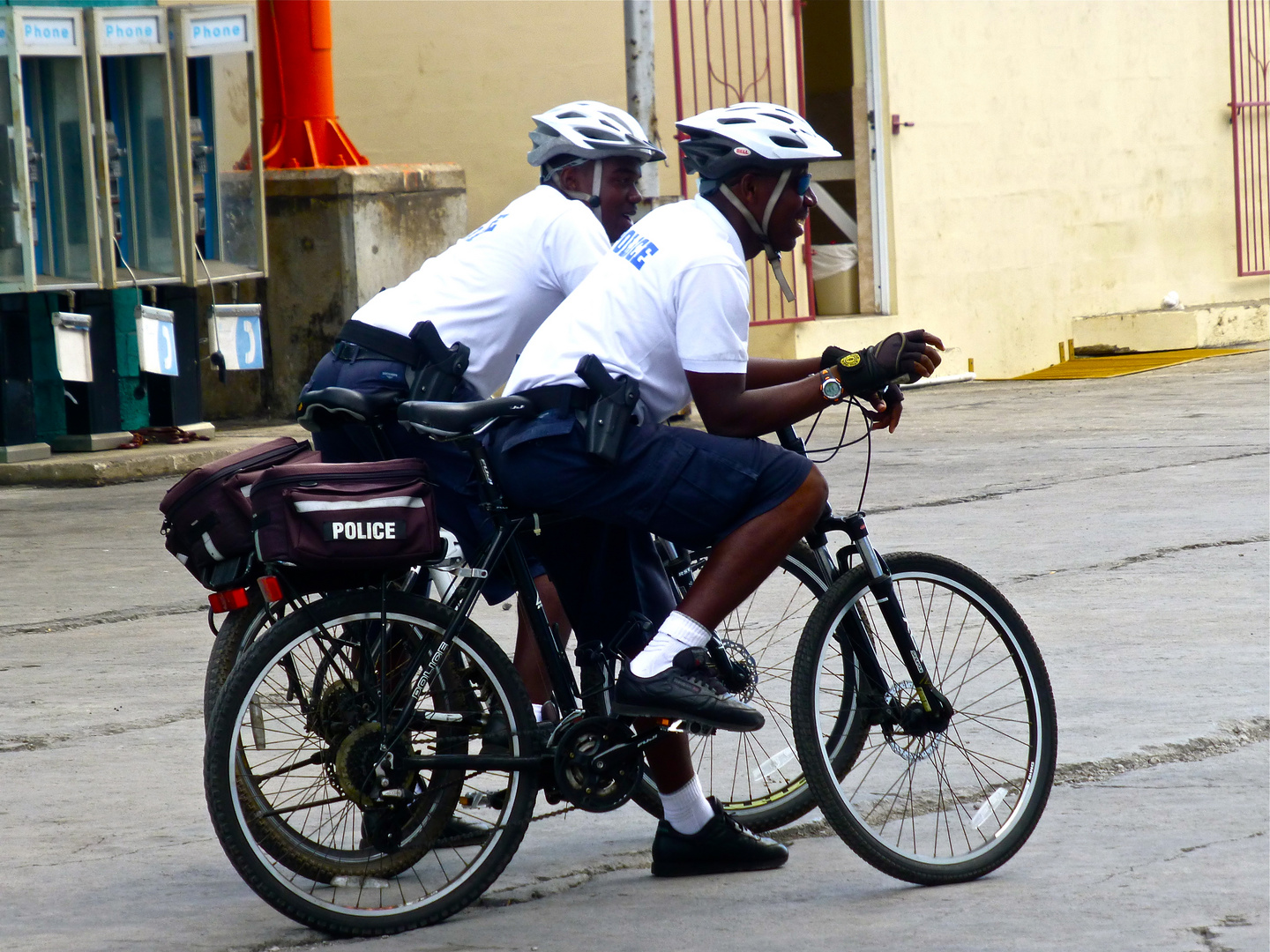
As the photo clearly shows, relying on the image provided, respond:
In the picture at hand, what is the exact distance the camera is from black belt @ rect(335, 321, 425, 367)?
4609mm

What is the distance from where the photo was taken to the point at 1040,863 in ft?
13.9

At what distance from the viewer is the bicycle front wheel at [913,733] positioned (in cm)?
407

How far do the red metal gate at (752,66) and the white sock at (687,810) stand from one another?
10.3m

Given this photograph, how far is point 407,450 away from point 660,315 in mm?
795

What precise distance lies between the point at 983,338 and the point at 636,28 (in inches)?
221

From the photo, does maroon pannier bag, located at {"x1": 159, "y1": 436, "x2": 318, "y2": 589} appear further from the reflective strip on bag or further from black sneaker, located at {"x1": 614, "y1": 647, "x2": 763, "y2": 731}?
black sneaker, located at {"x1": 614, "y1": 647, "x2": 763, "y2": 731}

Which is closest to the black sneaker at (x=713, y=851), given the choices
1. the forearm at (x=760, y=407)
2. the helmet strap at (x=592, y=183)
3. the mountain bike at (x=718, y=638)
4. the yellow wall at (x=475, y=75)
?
the mountain bike at (x=718, y=638)

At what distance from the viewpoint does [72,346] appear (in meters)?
11.0

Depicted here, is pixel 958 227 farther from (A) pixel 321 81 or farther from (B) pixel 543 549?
(B) pixel 543 549

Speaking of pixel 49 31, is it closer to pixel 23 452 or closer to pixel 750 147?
pixel 23 452

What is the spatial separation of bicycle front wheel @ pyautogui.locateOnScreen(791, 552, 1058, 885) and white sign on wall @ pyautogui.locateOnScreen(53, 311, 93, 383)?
7292mm

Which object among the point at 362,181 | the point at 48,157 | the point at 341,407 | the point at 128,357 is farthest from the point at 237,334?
the point at 341,407

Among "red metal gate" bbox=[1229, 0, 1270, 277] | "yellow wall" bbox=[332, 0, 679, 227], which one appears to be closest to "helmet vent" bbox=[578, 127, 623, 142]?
"yellow wall" bbox=[332, 0, 679, 227]

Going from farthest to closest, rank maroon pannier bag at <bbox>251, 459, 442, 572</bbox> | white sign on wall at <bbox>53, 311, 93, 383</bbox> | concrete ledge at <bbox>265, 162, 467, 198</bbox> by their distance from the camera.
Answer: concrete ledge at <bbox>265, 162, 467, 198</bbox> → white sign on wall at <bbox>53, 311, 93, 383</bbox> → maroon pannier bag at <bbox>251, 459, 442, 572</bbox>
